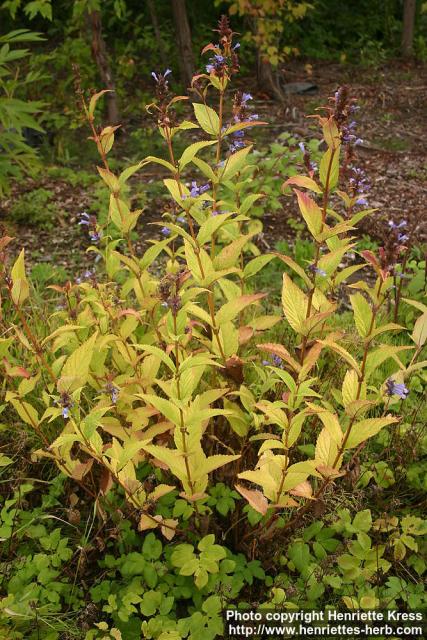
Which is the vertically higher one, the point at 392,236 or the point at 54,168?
the point at 392,236

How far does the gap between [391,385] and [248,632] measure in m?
0.85

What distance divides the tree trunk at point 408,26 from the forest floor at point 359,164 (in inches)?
22.6

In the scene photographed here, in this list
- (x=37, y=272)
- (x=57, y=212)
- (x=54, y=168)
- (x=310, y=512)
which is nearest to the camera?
(x=310, y=512)

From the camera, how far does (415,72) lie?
7641mm

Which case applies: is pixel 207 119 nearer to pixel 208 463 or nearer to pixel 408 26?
pixel 208 463

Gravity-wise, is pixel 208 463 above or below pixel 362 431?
below

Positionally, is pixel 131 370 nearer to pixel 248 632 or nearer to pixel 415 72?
pixel 248 632

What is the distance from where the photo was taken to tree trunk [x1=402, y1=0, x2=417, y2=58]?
7762 mm

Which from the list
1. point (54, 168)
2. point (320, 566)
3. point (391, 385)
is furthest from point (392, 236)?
point (54, 168)

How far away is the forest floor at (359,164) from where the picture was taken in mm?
4504

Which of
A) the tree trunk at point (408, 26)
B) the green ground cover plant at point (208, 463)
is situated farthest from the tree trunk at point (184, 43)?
the green ground cover plant at point (208, 463)

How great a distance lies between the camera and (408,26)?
311 inches

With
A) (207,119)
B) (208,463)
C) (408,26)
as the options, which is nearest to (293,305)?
(208,463)

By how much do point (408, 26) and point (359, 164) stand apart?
3.79 m
